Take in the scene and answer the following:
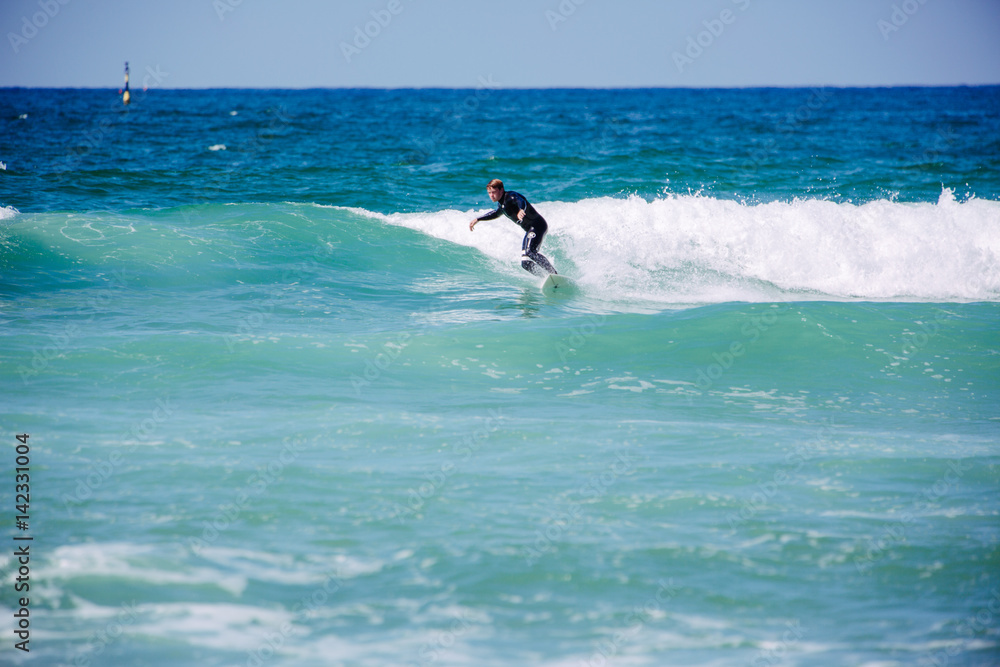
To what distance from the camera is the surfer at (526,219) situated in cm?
1133

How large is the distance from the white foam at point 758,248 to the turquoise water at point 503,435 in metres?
0.07

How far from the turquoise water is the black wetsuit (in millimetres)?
569

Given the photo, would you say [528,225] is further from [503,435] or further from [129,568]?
[129,568]

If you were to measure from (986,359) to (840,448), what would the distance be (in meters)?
3.91

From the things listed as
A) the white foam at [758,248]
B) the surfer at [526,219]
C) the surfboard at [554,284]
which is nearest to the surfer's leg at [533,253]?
the surfer at [526,219]

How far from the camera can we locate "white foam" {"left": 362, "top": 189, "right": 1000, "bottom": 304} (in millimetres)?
12211

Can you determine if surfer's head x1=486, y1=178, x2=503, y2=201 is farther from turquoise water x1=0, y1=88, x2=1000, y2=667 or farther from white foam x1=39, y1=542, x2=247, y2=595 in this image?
white foam x1=39, y1=542, x2=247, y2=595

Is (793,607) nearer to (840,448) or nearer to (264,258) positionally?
(840,448)

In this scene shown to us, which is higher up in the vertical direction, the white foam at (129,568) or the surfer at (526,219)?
the surfer at (526,219)

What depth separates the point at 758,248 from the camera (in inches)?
547

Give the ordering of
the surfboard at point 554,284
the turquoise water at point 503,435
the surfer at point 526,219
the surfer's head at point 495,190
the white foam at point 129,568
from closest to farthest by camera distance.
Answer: the turquoise water at point 503,435 → the white foam at point 129,568 → the surfer's head at point 495,190 → the surfer at point 526,219 → the surfboard at point 554,284

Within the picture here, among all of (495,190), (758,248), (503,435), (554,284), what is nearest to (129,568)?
(503,435)

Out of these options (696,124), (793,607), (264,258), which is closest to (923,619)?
(793,607)

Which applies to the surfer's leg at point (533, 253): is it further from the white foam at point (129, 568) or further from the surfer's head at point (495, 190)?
the white foam at point (129, 568)
